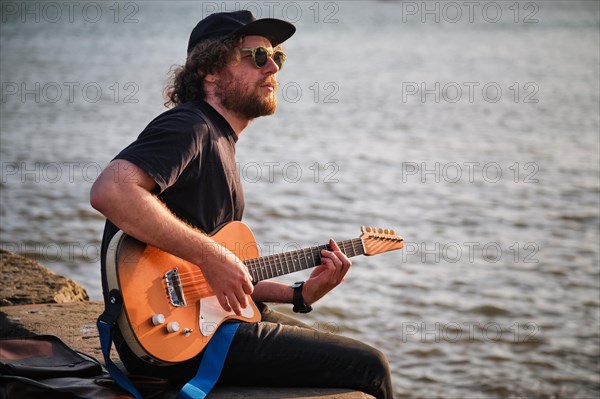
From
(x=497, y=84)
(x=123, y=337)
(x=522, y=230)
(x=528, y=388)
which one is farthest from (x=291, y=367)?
(x=497, y=84)

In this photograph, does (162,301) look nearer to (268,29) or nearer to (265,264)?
(265,264)

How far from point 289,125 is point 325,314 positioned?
10142 mm

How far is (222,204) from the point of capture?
3.95 m

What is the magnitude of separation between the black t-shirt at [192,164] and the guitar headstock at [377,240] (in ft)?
2.45

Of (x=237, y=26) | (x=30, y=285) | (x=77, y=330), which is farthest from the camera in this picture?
(x=30, y=285)

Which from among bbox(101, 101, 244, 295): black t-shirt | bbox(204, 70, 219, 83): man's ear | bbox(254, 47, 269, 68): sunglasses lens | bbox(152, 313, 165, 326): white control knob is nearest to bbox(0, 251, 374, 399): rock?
bbox(152, 313, 165, 326): white control knob

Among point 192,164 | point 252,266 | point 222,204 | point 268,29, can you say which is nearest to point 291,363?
point 252,266

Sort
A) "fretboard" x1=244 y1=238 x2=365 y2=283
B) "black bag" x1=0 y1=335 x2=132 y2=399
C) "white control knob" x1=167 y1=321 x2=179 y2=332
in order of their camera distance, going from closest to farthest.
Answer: "black bag" x1=0 y1=335 x2=132 y2=399, "white control knob" x1=167 y1=321 x2=179 y2=332, "fretboard" x1=244 y1=238 x2=365 y2=283

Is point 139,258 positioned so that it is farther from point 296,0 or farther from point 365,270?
point 296,0

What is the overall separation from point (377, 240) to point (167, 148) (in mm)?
1458

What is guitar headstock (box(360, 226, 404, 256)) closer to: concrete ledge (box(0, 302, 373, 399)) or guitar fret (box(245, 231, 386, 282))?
guitar fret (box(245, 231, 386, 282))

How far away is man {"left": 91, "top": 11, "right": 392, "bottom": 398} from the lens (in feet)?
Answer: 11.5

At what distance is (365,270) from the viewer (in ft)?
29.6

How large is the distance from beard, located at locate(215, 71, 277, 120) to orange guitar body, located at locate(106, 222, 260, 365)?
952 mm
